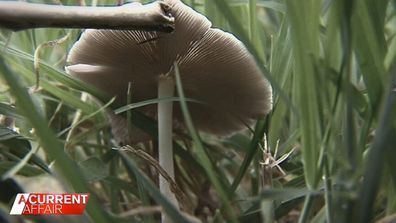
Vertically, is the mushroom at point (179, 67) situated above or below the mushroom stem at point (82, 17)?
below

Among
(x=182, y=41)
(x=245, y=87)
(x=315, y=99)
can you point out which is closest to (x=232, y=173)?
(x=245, y=87)

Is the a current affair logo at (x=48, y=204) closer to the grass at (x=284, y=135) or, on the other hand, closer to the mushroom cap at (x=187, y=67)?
the grass at (x=284, y=135)

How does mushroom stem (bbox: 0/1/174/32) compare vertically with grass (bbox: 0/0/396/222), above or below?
above

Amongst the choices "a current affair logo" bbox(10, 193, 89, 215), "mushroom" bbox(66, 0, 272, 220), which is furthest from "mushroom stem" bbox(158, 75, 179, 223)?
"a current affair logo" bbox(10, 193, 89, 215)

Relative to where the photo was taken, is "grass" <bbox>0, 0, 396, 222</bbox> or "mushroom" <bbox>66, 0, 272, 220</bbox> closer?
"grass" <bbox>0, 0, 396, 222</bbox>

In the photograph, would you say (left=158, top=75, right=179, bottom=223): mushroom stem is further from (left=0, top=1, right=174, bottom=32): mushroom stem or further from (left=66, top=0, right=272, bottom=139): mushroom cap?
(left=0, top=1, right=174, bottom=32): mushroom stem

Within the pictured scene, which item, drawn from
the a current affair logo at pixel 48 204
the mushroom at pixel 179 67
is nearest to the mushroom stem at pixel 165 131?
the mushroom at pixel 179 67

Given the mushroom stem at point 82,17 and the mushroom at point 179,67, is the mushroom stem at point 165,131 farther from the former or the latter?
the mushroom stem at point 82,17

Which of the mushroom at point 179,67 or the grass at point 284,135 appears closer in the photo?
the grass at point 284,135
